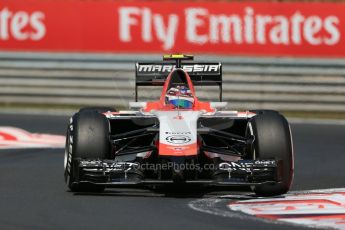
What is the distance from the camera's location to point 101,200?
11.1 meters

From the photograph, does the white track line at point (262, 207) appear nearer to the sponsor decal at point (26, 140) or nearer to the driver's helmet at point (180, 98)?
the driver's helmet at point (180, 98)

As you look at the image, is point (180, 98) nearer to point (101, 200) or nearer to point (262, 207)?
point (101, 200)

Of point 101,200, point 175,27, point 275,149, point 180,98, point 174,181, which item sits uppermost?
point 175,27

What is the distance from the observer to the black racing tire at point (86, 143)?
11508 millimetres

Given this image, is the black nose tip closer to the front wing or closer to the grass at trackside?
the front wing

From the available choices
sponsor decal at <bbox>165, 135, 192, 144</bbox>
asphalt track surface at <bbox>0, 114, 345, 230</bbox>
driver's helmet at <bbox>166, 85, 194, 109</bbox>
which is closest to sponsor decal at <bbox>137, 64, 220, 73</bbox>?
driver's helmet at <bbox>166, 85, 194, 109</bbox>

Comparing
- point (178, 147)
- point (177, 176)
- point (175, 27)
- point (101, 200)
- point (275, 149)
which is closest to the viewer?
point (101, 200)

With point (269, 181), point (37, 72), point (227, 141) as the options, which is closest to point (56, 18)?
point (37, 72)

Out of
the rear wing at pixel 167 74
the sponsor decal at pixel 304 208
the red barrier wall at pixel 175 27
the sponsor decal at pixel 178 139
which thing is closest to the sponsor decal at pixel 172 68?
the rear wing at pixel 167 74

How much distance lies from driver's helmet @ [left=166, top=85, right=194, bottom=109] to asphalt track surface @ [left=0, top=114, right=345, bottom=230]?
0.98 m

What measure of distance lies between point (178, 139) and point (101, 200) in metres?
0.92

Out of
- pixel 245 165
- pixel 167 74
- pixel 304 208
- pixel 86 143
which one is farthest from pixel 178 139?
pixel 167 74

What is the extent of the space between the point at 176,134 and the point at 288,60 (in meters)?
9.01

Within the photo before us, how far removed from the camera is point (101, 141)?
11.6 meters
